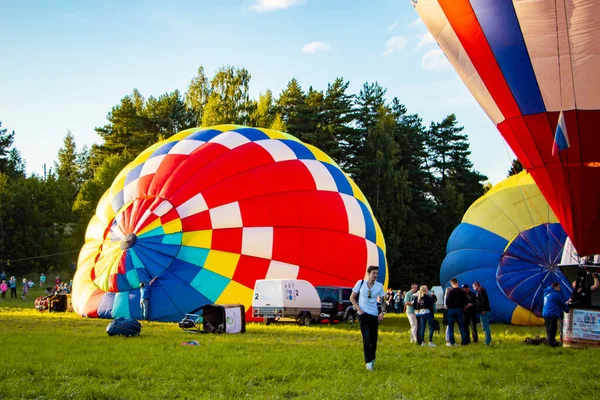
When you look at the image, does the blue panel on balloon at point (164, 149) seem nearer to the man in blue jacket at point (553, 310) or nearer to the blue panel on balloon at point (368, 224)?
the blue panel on balloon at point (368, 224)

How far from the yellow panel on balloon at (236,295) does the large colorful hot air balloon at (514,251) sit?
21.6 feet

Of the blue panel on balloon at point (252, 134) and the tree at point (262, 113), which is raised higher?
the tree at point (262, 113)

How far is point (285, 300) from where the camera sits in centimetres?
1422

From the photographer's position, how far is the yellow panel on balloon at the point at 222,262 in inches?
588

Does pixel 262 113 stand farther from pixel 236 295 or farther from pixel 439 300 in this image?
pixel 236 295

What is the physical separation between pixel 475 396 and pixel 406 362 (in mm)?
2305

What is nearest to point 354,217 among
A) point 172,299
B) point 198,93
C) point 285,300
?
point 285,300

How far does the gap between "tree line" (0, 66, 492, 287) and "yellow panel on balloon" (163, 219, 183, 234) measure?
77.2 ft

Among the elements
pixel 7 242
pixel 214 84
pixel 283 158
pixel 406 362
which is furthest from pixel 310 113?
pixel 406 362

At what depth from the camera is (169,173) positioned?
1602 centimetres

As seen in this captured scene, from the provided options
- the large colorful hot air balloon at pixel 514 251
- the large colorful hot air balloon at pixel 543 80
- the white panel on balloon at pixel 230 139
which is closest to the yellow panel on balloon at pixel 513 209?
the large colorful hot air balloon at pixel 514 251

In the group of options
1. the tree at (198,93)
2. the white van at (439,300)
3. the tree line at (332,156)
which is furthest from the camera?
the tree at (198,93)

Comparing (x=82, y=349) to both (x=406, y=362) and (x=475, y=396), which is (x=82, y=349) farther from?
(x=475, y=396)

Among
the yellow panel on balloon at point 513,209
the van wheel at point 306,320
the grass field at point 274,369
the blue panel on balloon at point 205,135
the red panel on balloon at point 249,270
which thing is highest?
the blue panel on balloon at point 205,135
